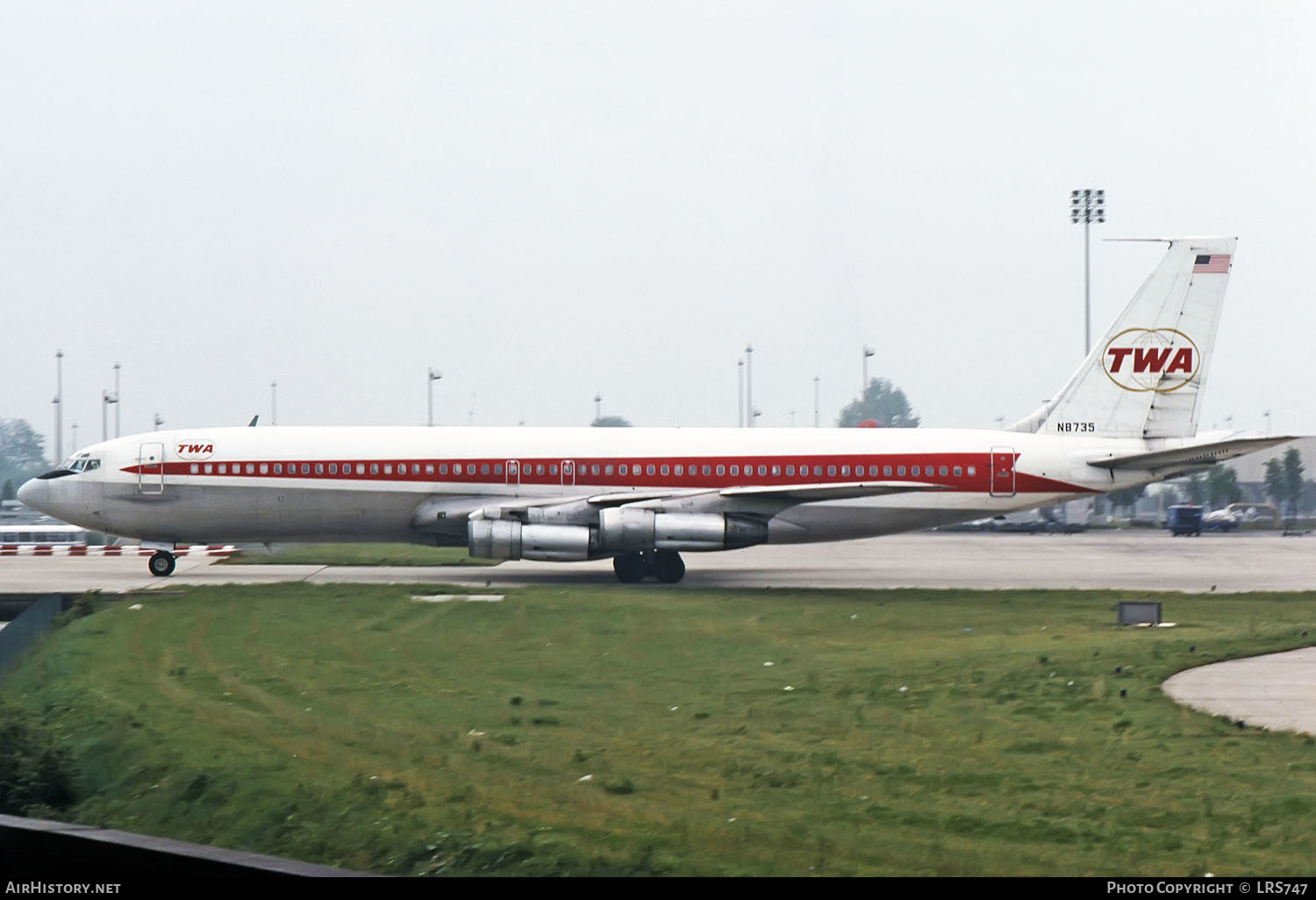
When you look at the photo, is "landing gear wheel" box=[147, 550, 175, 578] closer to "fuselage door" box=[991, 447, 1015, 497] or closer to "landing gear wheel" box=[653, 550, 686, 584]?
"landing gear wheel" box=[653, 550, 686, 584]

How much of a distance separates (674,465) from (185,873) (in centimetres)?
2721

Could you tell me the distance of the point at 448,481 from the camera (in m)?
34.2

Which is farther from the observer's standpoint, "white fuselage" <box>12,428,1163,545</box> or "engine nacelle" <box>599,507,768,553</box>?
"white fuselage" <box>12,428,1163,545</box>

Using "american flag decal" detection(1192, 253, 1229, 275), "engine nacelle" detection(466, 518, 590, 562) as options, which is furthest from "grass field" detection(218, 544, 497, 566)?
"american flag decal" detection(1192, 253, 1229, 275)

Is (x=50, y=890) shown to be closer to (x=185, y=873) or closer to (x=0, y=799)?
(x=185, y=873)

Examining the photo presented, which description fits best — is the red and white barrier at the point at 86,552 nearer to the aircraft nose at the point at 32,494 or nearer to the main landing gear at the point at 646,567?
the aircraft nose at the point at 32,494

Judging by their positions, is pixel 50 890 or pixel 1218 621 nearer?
pixel 50 890

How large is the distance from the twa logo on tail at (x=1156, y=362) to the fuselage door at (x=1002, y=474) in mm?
3496

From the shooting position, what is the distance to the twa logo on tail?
35.7 metres

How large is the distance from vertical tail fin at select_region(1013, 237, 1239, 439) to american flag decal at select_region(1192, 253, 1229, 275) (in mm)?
21

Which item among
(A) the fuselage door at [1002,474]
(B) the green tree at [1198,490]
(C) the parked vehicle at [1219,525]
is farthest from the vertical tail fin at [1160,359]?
(B) the green tree at [1198,490]

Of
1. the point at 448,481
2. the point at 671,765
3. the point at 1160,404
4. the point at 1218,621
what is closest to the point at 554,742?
the point at 671,765

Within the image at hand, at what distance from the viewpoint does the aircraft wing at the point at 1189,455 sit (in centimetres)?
3356

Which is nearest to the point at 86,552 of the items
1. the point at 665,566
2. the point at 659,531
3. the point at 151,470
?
the point at 151,470
